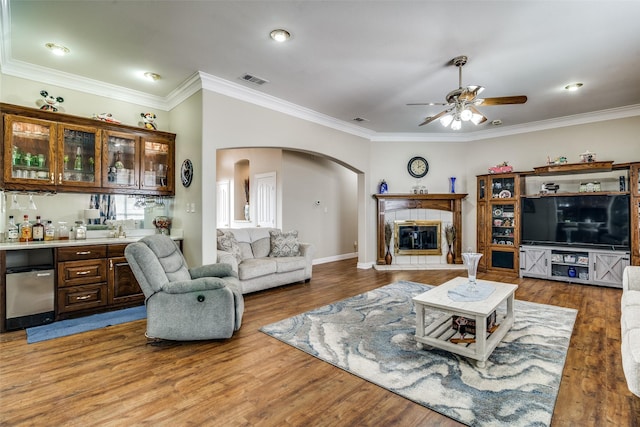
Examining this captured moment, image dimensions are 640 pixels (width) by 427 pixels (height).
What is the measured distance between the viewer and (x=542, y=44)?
125 inches

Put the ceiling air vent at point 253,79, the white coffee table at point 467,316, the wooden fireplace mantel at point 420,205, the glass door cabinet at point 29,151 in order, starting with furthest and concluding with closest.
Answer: the wooden fireplace mantel at point 420,205, the ceiling air vent at point 253,79, the glass door cabinet at point 29,151, the white coffee table at point 467,316

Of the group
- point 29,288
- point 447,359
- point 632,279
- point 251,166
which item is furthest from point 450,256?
point 29,288

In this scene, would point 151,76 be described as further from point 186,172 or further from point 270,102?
point 270,102

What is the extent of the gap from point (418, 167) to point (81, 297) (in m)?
6.30

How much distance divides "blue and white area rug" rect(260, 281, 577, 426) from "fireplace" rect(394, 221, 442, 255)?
2.90m

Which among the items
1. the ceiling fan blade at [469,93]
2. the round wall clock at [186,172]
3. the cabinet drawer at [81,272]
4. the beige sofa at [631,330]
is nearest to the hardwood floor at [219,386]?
the beige sofa at [631,330]

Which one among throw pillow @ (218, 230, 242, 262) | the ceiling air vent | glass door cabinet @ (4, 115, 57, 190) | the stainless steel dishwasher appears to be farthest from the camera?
throw pillow @ (218, 230, 242, 262)

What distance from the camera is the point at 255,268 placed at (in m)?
4.54

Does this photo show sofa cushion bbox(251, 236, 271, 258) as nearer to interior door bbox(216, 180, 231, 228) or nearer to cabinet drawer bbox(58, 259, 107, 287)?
cabinet drawer bbox(58, 259, 107, 287)

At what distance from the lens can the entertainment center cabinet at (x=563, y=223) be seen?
5.02 metres

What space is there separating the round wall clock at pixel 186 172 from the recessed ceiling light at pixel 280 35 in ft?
6.80

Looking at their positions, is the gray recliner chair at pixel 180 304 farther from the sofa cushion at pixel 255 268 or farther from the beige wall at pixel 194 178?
the sofa cushion at pixel 255 268

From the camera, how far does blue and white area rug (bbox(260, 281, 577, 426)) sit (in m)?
1.97

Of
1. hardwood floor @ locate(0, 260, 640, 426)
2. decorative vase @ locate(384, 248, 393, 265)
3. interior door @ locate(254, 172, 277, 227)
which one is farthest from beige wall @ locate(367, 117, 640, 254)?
hardwood floor @ locate(0, 260, 640, 426)
